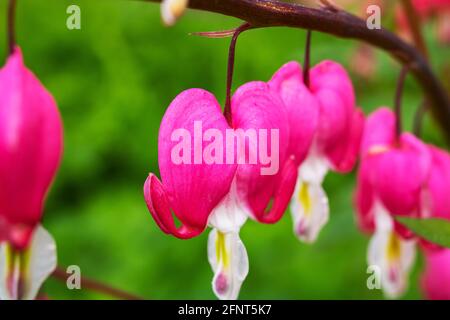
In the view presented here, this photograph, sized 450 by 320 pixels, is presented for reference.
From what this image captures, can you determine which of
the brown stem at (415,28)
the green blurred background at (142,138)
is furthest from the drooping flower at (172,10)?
the green blurred background at (142,138)

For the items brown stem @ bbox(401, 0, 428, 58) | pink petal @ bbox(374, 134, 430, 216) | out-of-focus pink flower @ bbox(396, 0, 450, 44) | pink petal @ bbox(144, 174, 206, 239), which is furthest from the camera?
out-of-focus pink flower @ bbox(396, 0, 450, 44)

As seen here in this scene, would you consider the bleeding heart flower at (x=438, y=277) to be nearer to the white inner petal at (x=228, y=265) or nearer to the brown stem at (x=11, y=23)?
the white inner petal at (x=228, y=265)

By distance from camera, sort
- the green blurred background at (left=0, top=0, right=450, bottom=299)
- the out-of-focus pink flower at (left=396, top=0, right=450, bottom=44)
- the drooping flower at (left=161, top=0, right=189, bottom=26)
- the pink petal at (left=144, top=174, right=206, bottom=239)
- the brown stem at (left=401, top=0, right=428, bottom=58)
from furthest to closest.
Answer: the green blurred background at (left=0, top=0, right=450, bottom=299) < the out-of-focus pink flower at (left=396, top=0, right=450, bottom=44) < the brown stem at (left=401, top=0, right=428, bottom=58) < the pink petal at (left=144, top=174, right=206, bottom=239) < the drooping flower at (left=161, top=0, right=189, bottom=26)

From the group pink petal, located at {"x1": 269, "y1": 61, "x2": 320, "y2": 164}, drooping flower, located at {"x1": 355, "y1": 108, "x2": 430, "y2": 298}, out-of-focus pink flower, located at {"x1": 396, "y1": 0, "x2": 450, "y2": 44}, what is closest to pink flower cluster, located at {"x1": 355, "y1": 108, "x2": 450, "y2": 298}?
drooping flower, located at {"x1": 355, "y1": 108, "x2": 430, "y2": 298}

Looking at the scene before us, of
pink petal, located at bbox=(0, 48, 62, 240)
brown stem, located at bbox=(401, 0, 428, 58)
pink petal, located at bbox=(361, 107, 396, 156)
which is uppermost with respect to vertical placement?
brown stem, located at bbox=(401, 0, 428, 58)

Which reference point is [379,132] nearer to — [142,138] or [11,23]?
[11,23]

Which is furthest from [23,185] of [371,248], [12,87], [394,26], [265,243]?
[265,243]

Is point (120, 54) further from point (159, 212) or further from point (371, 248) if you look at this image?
point (159, 212)

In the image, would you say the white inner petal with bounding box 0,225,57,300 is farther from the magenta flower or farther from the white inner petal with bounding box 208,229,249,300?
the magenta flower
